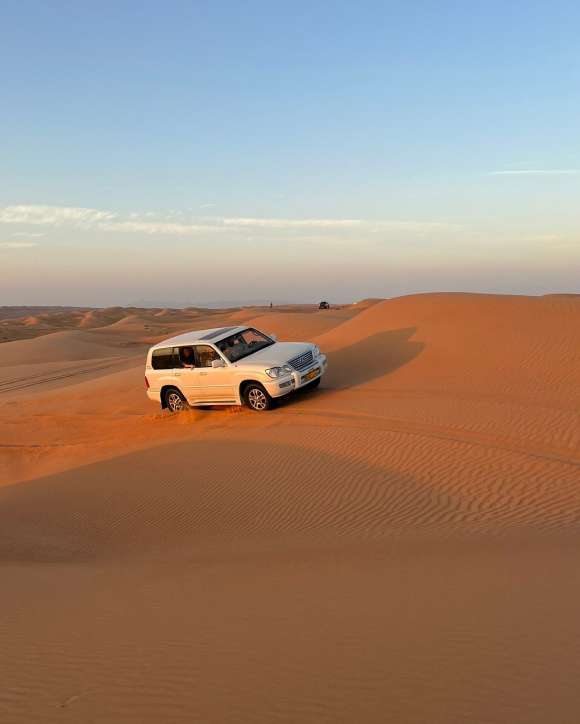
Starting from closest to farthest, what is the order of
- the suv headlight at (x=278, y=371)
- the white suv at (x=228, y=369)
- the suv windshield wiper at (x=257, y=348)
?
the suv headlight at (x=278, y=371) → the white suv at (x=228, y=369) → the suv windshield wiper at (x=257, y=348)

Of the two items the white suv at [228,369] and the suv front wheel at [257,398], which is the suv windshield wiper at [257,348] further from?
the suv front wheel at [257,398]

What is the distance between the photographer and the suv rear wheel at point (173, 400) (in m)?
14.1

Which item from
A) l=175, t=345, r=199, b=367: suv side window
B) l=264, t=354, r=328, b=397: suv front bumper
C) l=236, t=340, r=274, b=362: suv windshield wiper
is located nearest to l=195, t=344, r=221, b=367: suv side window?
l=175, t=345, r=199, b=367: suv side window

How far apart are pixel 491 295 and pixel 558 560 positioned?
17.6 meters

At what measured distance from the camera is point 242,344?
1395cm

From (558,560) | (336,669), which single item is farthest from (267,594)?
(558,560)

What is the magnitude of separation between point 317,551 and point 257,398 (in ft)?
22.7

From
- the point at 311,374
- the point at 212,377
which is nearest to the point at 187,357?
the point at 212,377

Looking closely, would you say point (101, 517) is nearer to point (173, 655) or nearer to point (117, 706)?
point (173, 655)

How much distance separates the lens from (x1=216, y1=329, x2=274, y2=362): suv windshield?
1341cm

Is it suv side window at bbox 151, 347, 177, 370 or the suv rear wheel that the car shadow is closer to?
the suv rear wheel

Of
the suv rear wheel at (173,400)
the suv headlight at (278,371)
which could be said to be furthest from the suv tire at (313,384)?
the suv rear wheel at (173,400)

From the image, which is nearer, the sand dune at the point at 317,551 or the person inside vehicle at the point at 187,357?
the sand dune at the point at 317,551

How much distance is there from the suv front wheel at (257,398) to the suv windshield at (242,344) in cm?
74
